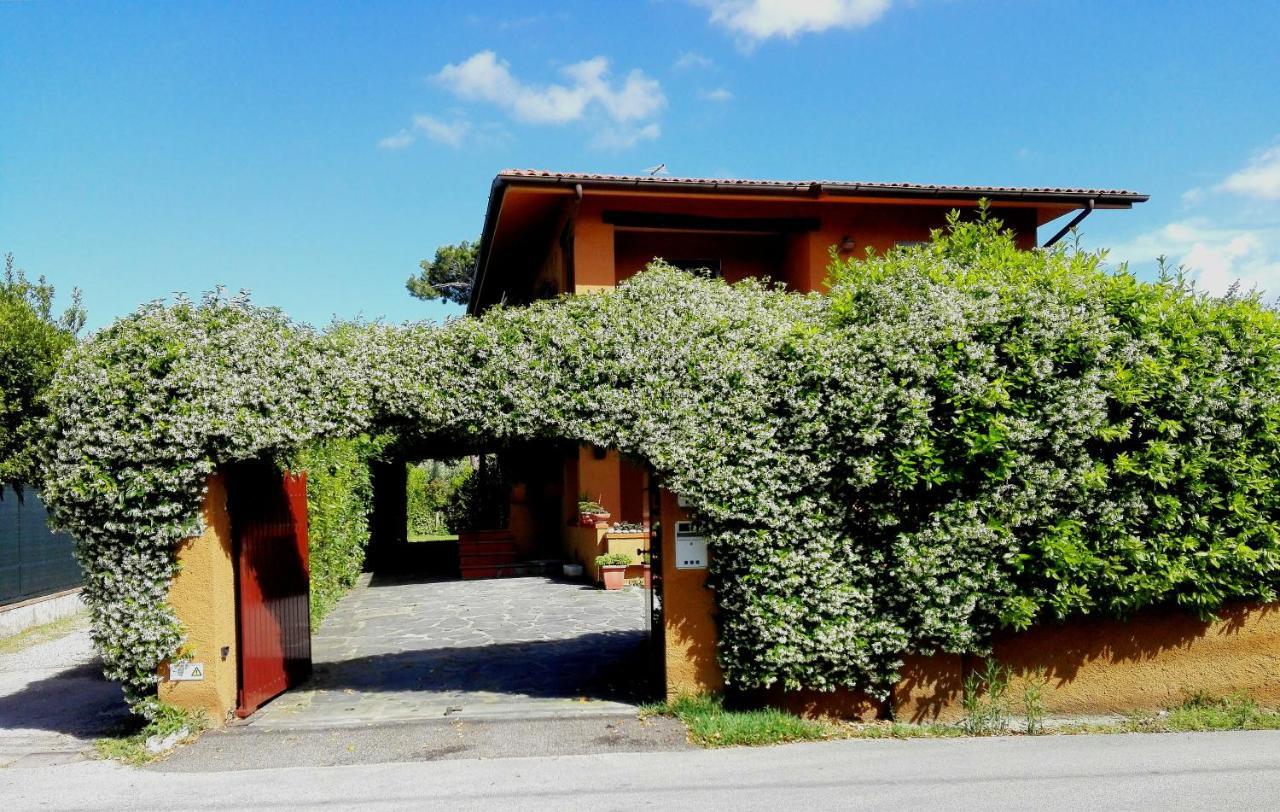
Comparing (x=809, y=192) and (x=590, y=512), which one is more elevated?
(x=809, y=192)

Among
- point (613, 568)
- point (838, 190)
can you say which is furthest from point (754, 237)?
point (613, 568)

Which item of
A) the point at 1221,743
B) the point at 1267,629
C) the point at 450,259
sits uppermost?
the point at 450,259

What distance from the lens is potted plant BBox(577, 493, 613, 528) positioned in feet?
53.7

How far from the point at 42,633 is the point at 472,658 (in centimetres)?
753

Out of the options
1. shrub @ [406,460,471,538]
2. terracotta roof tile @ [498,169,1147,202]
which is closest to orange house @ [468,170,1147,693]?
terracotta roof tile @ [498,169,1147,202]

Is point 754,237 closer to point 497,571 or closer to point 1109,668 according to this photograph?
point 497,571

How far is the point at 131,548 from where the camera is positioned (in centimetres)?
740

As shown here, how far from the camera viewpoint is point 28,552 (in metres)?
14.3

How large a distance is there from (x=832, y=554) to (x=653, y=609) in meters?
2.60

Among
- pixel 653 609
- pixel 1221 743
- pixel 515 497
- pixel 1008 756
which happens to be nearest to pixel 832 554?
pixel 1008 756

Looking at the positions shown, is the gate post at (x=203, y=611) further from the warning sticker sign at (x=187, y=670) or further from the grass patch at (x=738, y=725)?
the grass patch at (x=738, y=725)

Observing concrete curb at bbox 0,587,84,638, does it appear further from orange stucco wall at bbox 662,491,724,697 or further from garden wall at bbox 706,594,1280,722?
garden wall at bbox 706,594,1280,722

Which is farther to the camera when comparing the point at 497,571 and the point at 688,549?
the point at 497,571

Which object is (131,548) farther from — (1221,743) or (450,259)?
(450,259)
